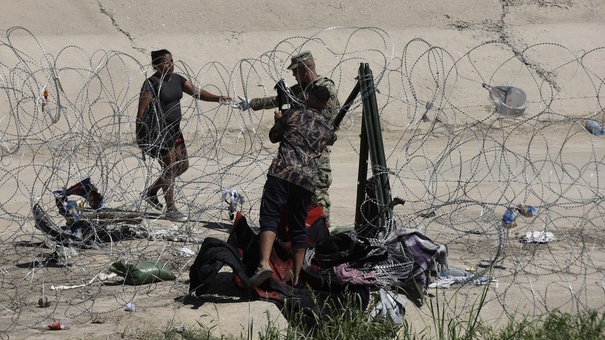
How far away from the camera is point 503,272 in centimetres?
682

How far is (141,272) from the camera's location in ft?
21.1

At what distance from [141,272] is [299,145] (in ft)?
4.39

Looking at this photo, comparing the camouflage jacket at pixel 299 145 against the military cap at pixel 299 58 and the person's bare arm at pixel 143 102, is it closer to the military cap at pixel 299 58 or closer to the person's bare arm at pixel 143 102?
the military cap at pixel 299 58

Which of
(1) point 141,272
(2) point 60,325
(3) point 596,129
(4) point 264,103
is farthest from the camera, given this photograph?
(3) point 596,129

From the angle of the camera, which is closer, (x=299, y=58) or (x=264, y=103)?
(x=299, y=58)

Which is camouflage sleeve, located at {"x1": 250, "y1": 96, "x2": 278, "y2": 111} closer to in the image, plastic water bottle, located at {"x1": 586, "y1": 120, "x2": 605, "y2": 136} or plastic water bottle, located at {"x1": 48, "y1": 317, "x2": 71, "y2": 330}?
plastic water bottle, located at {"x1": 586, "y1": 120, "x2": 605, "y2": 136}

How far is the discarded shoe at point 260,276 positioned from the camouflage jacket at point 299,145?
56cm

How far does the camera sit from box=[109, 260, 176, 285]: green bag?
21.1 ft

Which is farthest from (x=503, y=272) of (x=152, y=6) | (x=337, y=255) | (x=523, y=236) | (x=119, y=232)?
(x=152, y=6)

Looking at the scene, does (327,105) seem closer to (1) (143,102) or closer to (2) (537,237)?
(1) (143,102)

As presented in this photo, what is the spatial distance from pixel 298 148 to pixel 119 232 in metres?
2.15

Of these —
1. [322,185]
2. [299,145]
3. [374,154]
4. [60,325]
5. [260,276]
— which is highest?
[299,145]

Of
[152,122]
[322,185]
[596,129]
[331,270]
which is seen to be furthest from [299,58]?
[596,129]

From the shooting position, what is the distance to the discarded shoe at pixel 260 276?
5.80 metres
